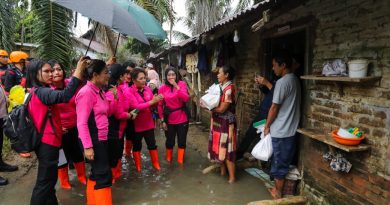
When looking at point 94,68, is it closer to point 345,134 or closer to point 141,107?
point 141,107

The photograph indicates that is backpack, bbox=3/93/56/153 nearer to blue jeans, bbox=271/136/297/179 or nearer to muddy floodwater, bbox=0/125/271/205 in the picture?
muddy floodwater, bbox=0/125/271/205

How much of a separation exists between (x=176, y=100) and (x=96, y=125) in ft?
6.77

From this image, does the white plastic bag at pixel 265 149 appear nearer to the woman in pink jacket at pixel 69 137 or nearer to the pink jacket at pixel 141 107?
the pink jacket at pixel 141 107

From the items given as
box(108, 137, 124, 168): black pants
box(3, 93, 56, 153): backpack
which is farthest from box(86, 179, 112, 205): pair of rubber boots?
box(3, 93, 56, 153): backpack

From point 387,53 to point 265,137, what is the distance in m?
1.89

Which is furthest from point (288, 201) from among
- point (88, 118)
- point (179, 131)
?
point (88, 118)

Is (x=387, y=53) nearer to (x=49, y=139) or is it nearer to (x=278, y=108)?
(x=278, y=108)

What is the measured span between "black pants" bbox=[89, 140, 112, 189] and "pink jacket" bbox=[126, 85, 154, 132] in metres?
1.28

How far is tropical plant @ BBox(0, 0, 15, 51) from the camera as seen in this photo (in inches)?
346

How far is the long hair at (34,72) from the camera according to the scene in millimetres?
2979

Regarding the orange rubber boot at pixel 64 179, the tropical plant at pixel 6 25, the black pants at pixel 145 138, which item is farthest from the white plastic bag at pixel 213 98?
the tropical plant at pixel 6 25

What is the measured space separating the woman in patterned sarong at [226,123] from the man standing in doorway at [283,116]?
2.18 feet

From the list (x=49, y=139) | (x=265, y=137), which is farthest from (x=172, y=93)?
(x=49, y=139)

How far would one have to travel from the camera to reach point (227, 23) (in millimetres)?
5074
